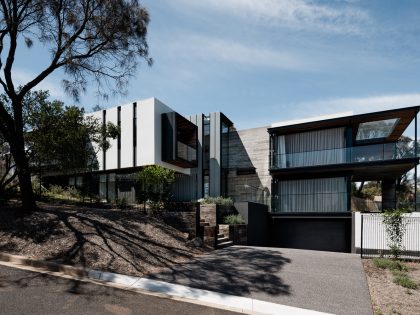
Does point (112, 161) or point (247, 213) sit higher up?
point (112, 161)

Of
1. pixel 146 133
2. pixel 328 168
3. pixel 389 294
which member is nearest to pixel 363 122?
pixel 328 168

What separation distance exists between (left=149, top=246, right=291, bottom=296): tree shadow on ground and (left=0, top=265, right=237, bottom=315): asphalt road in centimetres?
139

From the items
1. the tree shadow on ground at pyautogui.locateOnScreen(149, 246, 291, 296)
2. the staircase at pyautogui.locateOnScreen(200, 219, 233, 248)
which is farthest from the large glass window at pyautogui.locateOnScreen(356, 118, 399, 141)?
the tree shadow on ground at pyautogui.locateOnScreen(149, 246, 291, 296)

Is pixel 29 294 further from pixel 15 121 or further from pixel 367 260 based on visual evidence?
pixel 367 260

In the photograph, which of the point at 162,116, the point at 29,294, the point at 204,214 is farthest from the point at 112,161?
the point at 29,294

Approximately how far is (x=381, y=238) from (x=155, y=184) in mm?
9696

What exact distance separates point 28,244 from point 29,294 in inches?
118

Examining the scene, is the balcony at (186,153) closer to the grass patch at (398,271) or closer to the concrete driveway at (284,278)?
the concrete driveway at (284,278)

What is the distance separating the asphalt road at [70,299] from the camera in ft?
18.0

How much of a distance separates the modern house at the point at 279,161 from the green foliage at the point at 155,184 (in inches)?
162

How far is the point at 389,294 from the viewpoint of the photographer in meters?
7.52

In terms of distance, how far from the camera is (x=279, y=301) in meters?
6.85

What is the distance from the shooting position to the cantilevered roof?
56.5ft

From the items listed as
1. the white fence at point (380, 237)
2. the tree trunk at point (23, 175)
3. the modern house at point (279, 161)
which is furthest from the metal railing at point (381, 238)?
Result: the tree trunk at point (23, 175)
